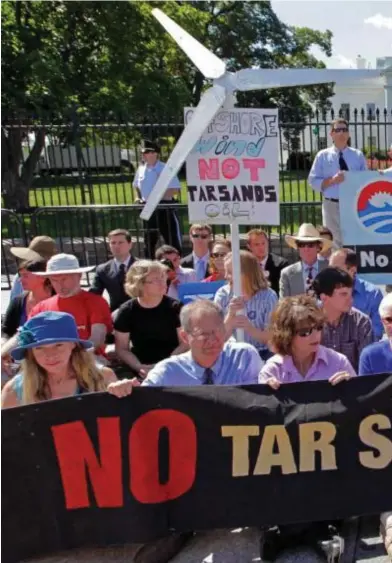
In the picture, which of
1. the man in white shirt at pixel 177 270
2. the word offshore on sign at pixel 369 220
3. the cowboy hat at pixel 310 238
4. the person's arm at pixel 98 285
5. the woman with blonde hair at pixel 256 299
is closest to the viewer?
the woman with blonde hair at pixel 256 299

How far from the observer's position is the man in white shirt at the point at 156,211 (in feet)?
35.1

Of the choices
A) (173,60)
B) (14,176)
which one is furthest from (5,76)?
(173,60)

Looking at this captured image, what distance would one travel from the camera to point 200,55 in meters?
5.38

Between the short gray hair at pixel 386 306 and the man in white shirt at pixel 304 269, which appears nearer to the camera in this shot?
the short gray hair at pixel 386 306

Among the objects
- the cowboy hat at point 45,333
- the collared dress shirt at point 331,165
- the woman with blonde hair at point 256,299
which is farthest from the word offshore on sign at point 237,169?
the collared dress shirt at point 331,165

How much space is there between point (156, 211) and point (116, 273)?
14.0ft

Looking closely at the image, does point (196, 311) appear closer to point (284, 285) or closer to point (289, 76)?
point (289, 76)

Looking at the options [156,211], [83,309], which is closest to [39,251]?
[83,309]

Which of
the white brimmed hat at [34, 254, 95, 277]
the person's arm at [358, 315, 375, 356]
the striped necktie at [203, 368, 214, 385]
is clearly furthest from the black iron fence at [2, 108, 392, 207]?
the striped necktie at [203, 368, 214, 385]

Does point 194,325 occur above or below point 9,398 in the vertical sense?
above

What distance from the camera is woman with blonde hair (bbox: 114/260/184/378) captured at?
202 inches

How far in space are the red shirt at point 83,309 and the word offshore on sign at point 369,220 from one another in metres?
2.17

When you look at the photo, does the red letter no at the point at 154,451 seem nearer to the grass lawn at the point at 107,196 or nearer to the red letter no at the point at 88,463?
the red letter no at the point at 88,463

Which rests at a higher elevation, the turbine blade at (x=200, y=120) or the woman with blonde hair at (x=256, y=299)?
the turbine blade at (x=200, y=120)
